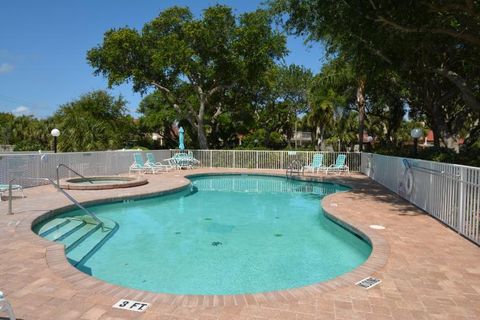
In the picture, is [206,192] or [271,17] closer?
[271,17]

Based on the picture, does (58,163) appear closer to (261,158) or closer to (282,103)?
(261,158)

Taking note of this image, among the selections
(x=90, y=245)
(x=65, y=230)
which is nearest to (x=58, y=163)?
(x=65, y=230)

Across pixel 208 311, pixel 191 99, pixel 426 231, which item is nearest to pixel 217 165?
pixel 191 99

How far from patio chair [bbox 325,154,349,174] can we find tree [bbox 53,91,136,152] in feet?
43.8

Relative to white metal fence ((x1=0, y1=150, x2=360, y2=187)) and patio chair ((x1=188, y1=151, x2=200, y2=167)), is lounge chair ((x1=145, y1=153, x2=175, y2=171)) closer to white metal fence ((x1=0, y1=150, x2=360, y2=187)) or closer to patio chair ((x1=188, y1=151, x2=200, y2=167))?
white metal fence ((x1=0, y1=150, x2=360, y2=187))

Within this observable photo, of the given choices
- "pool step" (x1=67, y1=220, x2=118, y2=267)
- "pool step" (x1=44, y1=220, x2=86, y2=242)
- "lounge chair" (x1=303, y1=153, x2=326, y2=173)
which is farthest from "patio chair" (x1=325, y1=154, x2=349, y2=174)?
"pool step" (x1=44, y1=220, x2=86, y2=242)

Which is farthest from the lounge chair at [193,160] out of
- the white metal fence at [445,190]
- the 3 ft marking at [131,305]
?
the 3 ft marking at [131,305]

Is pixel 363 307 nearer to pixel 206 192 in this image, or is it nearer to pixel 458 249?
pixel 458 249

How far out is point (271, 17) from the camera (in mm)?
12820

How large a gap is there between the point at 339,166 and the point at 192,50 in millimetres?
10200

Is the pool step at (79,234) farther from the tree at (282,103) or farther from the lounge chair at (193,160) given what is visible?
the tree at (282,103)

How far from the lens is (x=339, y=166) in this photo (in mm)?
18484

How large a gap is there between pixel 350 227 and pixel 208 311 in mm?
4540

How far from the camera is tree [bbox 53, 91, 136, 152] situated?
73.2ft
